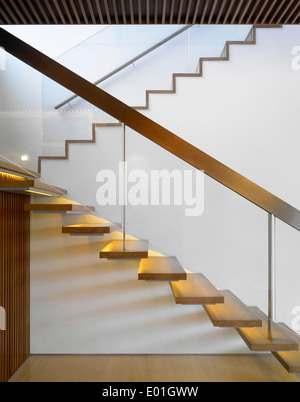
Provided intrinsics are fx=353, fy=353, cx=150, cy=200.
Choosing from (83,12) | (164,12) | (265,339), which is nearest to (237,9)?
(164,12)

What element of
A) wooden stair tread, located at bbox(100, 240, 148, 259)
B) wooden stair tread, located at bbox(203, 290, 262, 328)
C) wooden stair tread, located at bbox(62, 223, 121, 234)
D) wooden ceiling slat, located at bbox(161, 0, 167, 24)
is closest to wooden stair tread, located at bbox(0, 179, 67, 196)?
wooden stair tread, located at bbox(62, 223, 121, 234)

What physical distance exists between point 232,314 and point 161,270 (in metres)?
0.50

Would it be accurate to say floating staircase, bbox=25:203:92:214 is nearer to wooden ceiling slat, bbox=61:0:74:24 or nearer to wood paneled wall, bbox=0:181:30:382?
wood paneled wall, bbox=0:181:30:382

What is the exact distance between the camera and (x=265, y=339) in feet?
7.02

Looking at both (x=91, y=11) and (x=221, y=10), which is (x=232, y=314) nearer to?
(x=221, y=10)

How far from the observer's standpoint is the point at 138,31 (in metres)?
3.64

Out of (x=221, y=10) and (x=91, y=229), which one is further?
(x=221, y=10)

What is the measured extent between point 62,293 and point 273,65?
3.12 meters

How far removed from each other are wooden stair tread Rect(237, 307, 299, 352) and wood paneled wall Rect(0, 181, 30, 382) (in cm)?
198

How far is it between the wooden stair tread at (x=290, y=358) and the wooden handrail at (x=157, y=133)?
2.35 feet

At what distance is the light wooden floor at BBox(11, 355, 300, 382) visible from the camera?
3.06m

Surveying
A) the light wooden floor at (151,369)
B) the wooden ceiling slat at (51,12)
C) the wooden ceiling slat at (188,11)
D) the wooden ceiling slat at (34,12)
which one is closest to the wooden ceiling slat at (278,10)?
the wooden ceiling slat at (188,11)

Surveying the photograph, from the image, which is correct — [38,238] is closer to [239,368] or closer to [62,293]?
[62,293]
